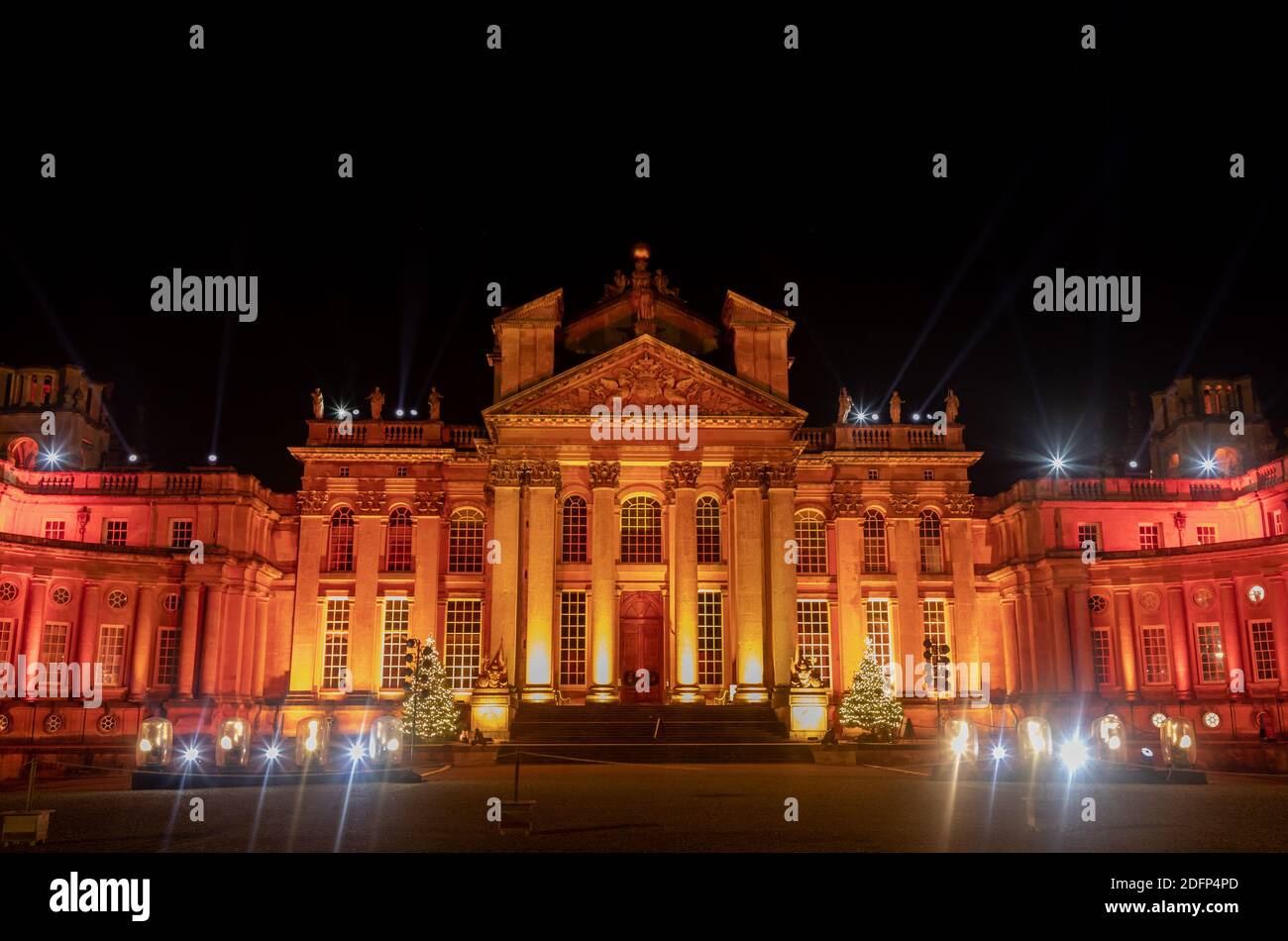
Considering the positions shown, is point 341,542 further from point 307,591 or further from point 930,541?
point 930,541

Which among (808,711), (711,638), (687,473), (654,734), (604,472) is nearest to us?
(654,734)

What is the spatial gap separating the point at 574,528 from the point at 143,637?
16.0m

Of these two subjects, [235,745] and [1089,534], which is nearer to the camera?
[235,745]

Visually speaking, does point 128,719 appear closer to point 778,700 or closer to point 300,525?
point 300,525

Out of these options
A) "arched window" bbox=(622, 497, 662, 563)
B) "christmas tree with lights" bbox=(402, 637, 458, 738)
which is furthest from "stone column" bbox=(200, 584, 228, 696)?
"arched window" bbox=(622, 497, 662, 563)

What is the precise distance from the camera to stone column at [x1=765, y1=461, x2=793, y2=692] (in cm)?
3659

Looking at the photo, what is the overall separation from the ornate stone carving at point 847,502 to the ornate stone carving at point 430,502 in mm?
14869

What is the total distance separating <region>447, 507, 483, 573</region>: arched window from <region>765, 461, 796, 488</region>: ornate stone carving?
11537 mm

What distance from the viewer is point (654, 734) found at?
32438 millimetres

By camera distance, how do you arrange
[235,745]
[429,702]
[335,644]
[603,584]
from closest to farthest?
1. [235,745]
2. [429,702]
3. [603,584]
4. [335,644]

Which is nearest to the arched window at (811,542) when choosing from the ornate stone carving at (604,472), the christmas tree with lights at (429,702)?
the ornate stone carving at (604,472)

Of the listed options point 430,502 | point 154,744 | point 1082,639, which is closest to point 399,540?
point 430,502
